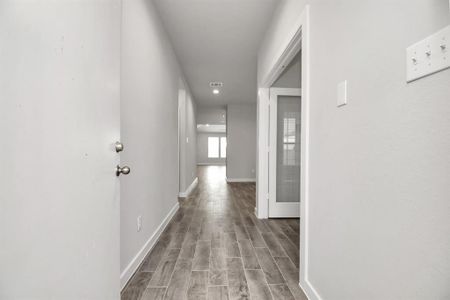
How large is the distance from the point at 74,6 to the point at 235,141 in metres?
6.76

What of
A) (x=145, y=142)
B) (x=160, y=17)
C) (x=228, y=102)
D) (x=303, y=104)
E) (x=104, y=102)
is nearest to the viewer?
(x=104, y=102)

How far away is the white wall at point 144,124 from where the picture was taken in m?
1.67

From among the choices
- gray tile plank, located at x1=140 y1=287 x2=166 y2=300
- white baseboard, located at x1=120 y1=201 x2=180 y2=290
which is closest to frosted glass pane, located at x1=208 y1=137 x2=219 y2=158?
white baseboard, located at x1=120 y1=201 x2=180 y2=290

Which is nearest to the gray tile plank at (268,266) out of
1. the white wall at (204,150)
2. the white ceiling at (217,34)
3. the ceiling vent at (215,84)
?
the white ceiling at (217,34)

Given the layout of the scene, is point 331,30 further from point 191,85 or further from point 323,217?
point 191,85

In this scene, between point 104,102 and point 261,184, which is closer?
point 104,102

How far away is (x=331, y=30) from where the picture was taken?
124 centimetres

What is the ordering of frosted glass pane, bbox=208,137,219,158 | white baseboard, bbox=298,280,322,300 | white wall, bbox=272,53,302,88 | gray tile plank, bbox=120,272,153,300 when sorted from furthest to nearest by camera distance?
frosted glass pane, bbox=208,137,219,158 → white wall, bbox=272,53,302,88 → gray tile plank, bbox=120,272,153,300 → white baseboard, bbox=298,280,322,300

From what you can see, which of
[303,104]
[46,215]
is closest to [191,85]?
[303,104]

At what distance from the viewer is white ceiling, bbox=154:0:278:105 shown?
2.41 meters

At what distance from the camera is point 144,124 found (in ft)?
6.88

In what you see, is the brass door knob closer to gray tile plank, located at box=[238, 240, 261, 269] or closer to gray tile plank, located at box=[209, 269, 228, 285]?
gray tile plank, located at box=[209, 269, 228, 285]

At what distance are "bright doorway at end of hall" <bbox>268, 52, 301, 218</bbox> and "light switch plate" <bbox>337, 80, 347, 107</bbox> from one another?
2.11m

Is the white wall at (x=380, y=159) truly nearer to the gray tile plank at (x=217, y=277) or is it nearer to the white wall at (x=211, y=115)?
the gray tile plank at (x=217, y=277)
